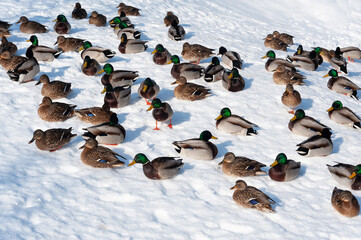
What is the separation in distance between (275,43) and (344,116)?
21.3 ft

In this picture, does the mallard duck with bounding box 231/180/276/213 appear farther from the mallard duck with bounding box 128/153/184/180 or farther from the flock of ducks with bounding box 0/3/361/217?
the mallard duck with bounding box 128/153/184/180

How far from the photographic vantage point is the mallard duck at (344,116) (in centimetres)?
1034

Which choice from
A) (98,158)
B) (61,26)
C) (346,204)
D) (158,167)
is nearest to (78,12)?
(61,26)

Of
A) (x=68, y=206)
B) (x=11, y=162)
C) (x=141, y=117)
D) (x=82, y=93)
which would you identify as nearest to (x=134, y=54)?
(x=82, y=93)

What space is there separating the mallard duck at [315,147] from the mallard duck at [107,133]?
383 centimetres

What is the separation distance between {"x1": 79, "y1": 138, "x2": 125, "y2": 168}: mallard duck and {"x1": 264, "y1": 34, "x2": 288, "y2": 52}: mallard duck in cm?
1051

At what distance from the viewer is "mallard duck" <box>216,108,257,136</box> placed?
9.41m

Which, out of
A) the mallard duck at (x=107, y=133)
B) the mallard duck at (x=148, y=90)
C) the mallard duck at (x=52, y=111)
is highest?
the mallard duck at (x=148, y=90)

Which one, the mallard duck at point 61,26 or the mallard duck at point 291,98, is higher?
the mallard duck at point 291,98

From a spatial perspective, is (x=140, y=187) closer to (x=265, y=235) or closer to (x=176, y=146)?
(x=176, y=146)

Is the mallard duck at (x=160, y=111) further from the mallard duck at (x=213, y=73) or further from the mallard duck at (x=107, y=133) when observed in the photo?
the mallard duck at (x=213, y=73)

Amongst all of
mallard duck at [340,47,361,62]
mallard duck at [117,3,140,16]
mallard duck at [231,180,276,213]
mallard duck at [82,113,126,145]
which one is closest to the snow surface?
mallard duck at [231,180,276,213]

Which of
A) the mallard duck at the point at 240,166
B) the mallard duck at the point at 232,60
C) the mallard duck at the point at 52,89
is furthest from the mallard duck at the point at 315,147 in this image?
the mallard duck at the point at 52,89

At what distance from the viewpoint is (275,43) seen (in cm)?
1620
